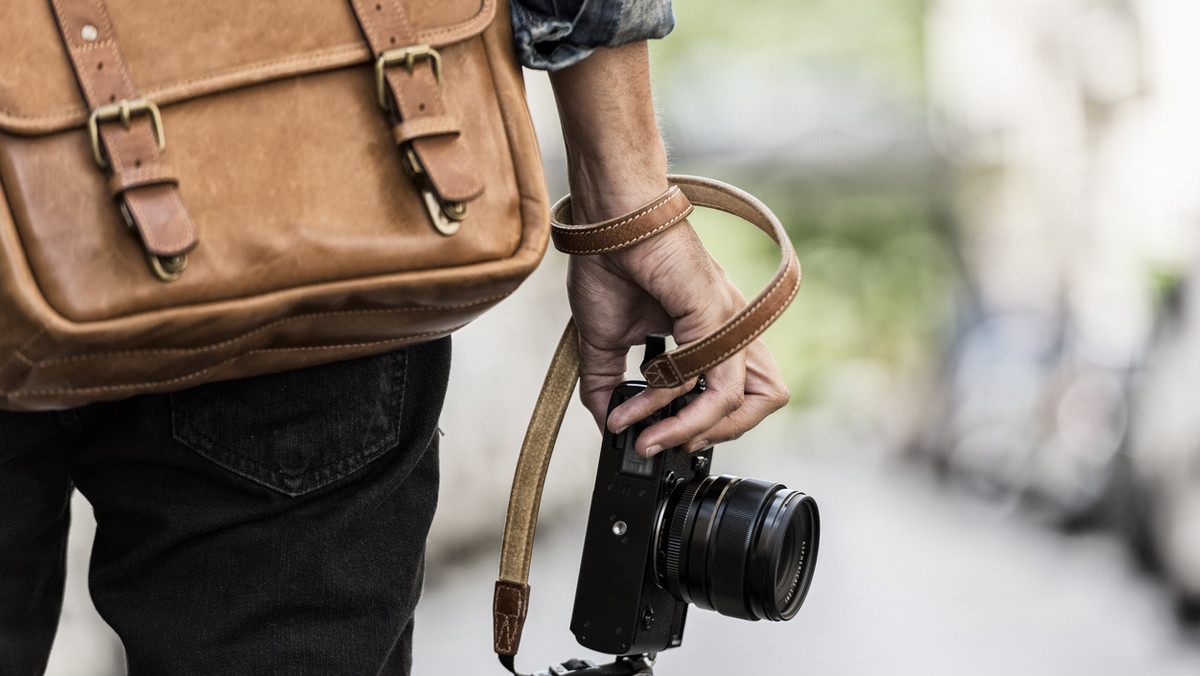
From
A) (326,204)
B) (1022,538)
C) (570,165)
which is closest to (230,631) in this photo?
(326,204)

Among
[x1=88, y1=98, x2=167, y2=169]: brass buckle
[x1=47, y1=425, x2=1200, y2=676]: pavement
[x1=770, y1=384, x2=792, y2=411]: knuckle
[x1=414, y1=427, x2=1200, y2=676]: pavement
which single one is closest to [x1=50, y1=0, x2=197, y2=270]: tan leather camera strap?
[x1=88, y1=98, x2=167, y2=169]: brass buckle

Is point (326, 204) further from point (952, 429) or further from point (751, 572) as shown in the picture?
point (952, 429)

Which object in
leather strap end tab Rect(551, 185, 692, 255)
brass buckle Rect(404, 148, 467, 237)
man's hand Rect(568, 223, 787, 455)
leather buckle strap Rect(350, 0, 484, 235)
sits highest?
leather buckle strap Rect(350, 0, 484, 235)

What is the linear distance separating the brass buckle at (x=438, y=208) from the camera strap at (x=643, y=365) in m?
0.17

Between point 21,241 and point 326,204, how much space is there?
0.50ft

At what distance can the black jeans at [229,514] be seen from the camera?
66cm

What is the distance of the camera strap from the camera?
0.05 metres

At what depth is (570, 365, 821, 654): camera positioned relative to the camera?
3.00ft

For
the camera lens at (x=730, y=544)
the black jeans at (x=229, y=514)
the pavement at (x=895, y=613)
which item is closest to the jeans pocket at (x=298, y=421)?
the black jeans at (x=229, y=514)

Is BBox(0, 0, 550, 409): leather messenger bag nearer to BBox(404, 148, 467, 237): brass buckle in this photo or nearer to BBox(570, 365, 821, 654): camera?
BBox(404, 148, 467, 237): brass buckle

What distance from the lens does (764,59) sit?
389 cm

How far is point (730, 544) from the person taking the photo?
35.8 inches

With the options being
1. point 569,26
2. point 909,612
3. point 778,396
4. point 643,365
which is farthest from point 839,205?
point 569,26

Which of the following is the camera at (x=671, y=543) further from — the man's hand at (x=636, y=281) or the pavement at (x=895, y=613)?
the pavement at (x=895, y=613)
